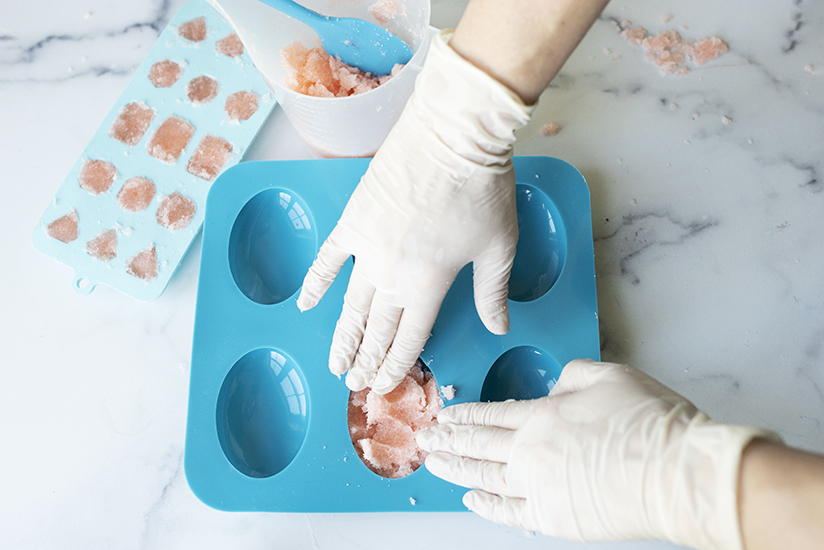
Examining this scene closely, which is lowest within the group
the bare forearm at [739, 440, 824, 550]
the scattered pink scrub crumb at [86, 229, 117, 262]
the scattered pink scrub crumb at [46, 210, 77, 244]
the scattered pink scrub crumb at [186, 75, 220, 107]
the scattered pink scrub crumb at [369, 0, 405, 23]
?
the scattered pink scrub crumb at [46, 210, 77, 244]

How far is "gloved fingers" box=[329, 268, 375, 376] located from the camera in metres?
1.06

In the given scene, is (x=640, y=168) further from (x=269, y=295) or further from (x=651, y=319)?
(x=269, y=295)

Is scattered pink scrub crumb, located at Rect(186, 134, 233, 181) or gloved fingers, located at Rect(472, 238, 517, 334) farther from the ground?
gloved fingers, located at Rect(472, 238, 517, 334)

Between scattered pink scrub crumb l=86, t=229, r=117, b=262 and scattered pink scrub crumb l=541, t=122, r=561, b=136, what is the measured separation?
111 centimetres

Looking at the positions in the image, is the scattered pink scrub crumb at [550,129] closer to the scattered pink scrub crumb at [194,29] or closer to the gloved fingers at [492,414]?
the gloved fingers at [492,414]

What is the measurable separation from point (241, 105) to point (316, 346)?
67 cm

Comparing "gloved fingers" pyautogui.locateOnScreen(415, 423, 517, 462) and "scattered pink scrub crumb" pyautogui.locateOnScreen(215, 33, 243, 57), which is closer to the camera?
"gloved fingers" pyautogui.locateOnScreen(415, 423, 517, 462)

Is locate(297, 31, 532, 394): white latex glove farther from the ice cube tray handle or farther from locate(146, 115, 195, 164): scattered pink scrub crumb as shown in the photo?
locate(146, 115, 195, 164): scattered pink scrub crumb

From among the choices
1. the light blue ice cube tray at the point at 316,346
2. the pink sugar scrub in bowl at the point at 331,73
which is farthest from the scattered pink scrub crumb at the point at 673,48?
the pink sugar scrub in bowl at the point at 331,73

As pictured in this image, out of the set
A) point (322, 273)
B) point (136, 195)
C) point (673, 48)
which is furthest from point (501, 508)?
point (673, 48)

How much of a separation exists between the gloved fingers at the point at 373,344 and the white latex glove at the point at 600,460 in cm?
17

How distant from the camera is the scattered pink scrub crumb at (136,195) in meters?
1.30

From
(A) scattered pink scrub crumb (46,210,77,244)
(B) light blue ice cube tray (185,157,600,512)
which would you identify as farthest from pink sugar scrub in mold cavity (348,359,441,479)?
(A) scattered pink scrub crumb (46,210,77,244)

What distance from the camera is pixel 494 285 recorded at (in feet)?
3.40
